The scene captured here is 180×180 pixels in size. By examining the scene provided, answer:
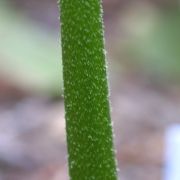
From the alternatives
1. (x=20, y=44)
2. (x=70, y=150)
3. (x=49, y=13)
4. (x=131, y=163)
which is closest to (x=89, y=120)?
(x=70, y=150)

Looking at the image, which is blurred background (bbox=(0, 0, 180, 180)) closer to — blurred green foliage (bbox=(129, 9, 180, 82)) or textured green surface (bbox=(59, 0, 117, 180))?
blurred green foliage (bbox=(129, 9, 180, 82))

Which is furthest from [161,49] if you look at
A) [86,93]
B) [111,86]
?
[86,93]

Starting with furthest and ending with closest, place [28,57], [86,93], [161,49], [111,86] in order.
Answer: [161,49] → [28,57] → [111,86] → [86,93]

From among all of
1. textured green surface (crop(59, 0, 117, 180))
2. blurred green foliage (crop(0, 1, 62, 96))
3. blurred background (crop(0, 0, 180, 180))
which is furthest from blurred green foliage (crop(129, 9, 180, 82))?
textured green surface (crop(59, 0, 117, 180))

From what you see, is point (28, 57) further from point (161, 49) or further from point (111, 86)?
point (161, 49)

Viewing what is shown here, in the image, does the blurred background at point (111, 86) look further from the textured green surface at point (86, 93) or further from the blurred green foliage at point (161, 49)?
the textured green surface at point (86, 93)

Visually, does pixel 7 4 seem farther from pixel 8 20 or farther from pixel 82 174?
pixel 82 174

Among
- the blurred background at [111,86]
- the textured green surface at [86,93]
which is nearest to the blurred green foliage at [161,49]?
the blurred background at [111,86]
